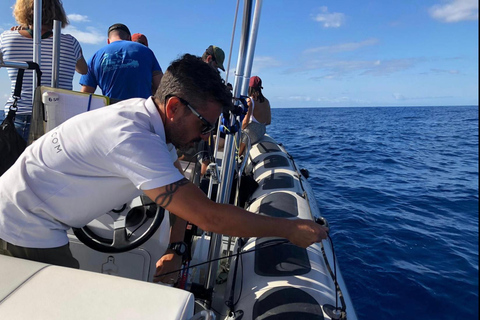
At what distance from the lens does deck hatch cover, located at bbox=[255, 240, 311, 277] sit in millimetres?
1904

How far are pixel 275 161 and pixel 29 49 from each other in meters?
2.82

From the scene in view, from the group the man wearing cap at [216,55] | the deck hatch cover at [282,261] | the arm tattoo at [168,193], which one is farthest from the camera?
the man wearing cap at [216,55]

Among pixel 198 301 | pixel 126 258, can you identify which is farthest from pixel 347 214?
pixel 126 258

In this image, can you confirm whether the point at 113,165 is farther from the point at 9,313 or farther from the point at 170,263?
the point at 170,263

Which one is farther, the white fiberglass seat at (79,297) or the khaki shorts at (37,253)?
the khaki shorts at (37,253)

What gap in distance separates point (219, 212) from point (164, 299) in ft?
1.09

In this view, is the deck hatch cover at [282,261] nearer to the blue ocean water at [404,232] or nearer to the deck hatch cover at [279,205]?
the deck hatch cover at [279,205]

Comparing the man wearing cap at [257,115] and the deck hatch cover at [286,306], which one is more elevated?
the man wearing cap at [257,115]

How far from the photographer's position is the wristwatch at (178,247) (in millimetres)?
1706

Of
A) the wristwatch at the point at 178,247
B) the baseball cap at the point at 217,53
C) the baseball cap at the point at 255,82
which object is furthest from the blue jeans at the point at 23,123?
the baseball cap at the point at 255,82

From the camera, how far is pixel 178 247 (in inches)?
67.5

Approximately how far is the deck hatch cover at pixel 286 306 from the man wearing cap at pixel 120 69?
5.86 feet

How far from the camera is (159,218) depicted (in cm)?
161

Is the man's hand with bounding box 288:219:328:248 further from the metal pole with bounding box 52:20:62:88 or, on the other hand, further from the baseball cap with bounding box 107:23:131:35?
the baseball cap with bounding box 107:23:131:35
